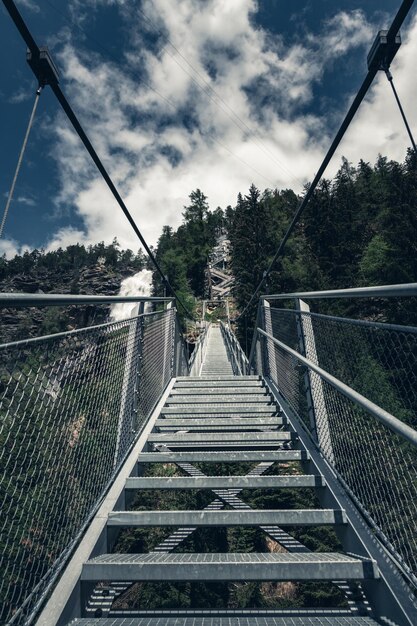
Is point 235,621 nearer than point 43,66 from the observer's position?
Yes

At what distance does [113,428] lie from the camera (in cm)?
245

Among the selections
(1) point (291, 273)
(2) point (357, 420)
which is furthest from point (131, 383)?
(1) point (291, 273)

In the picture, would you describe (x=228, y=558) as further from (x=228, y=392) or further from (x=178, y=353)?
(x=178, y=353)

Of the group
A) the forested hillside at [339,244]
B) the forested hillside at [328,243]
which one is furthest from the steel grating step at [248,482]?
the forested hillside at [339,244]

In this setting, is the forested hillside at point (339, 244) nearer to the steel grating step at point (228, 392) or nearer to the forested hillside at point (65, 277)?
the steel grating step at point (228, 392)

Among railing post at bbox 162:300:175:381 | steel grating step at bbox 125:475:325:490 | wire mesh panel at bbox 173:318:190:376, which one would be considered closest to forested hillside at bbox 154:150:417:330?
wire mesh panel at bbox 173:318:190:376

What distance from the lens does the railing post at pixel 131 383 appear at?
2468mm

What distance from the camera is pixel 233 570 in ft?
4.61

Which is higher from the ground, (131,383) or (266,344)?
(266,344)

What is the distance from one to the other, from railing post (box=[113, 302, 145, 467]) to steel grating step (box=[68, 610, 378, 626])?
41.0 inches

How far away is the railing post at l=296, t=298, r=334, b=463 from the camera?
7.84 ft

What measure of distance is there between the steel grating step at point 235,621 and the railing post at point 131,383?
3.42 ft

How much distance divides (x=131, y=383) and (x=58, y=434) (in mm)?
908

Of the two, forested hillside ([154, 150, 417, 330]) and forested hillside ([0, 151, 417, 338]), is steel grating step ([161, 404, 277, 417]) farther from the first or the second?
forested hillside ([154, 150, 417, 330])
